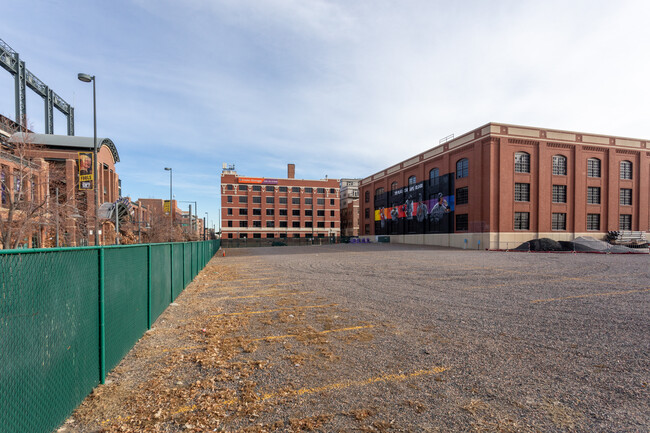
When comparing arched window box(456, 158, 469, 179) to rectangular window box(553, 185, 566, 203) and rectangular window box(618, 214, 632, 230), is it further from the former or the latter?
rectangular window box(618, 214, 632, 230)

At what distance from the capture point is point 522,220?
4156 centimetres

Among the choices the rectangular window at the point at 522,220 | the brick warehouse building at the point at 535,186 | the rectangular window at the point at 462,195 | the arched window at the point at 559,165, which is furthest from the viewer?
the rectangular window at the point at 462,195

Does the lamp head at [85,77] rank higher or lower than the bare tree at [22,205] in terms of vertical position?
higher

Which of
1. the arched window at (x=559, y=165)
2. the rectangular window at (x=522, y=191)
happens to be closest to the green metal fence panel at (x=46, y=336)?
the rectangular window at (x=522, y=191)

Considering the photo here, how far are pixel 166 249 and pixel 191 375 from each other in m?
5.19

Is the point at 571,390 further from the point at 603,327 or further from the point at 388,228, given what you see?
the point at 388,228

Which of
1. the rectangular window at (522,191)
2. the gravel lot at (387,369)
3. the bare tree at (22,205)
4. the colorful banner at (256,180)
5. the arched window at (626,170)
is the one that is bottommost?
the gravel lot at (387,369)

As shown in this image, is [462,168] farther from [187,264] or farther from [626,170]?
[187,264]

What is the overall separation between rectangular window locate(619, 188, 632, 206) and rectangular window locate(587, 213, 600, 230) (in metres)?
5.19

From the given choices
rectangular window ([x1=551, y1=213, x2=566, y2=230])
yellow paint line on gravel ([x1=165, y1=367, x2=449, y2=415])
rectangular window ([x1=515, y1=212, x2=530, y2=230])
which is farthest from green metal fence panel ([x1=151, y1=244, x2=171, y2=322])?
rectangular window ([x1=551, y1=213, x2=566, y2=230])

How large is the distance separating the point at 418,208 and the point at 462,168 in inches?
437

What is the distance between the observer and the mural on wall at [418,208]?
47281 millimetres

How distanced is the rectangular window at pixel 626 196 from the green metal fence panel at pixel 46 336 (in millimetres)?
61785

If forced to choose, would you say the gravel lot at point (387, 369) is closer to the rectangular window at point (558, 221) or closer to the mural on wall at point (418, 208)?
the mural on wall at point (418, 208)
